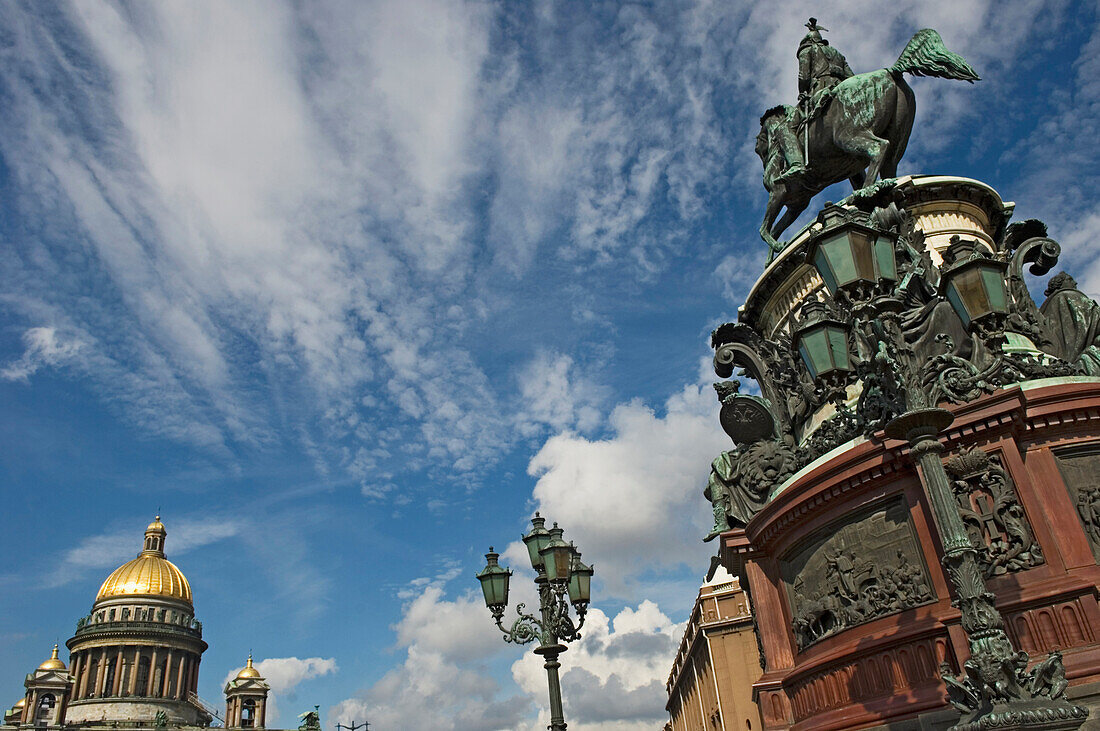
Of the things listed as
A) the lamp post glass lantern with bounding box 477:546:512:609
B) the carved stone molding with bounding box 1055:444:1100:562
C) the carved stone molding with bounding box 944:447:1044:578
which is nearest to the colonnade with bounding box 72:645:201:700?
the lamp post glass lantern with bounding box 477:546:512:609

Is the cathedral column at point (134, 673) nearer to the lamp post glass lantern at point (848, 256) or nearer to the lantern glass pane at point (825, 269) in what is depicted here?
the lantern glass pane at point (825, 269)

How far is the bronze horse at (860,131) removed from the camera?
46.6 feet

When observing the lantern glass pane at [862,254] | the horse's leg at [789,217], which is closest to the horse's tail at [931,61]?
the horse's leg at [789,217]

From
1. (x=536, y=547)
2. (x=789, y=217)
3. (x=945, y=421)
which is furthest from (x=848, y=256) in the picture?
(x=789, y=217)

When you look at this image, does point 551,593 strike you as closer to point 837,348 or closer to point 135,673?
point 837,348

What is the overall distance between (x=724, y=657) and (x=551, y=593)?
28.9 meters

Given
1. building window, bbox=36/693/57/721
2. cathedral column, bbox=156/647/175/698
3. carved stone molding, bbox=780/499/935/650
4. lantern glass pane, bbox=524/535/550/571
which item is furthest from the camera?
cathedral column, bbox=156/647/175/698

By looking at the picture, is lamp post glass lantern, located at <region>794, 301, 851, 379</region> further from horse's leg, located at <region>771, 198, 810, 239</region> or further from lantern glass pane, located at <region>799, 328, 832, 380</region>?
horse's leg, located at <region>771, 198, 810, 239</region>

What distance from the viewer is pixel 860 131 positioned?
50.9 feet

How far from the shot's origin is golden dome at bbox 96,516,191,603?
94625mm

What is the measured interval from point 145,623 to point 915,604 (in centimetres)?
9647

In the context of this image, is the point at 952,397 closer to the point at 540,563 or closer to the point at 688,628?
the point at 540,563

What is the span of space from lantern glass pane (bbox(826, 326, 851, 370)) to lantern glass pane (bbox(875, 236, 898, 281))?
0.74 m

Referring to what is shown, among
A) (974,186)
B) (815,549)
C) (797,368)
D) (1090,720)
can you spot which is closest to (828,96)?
(974,186)
